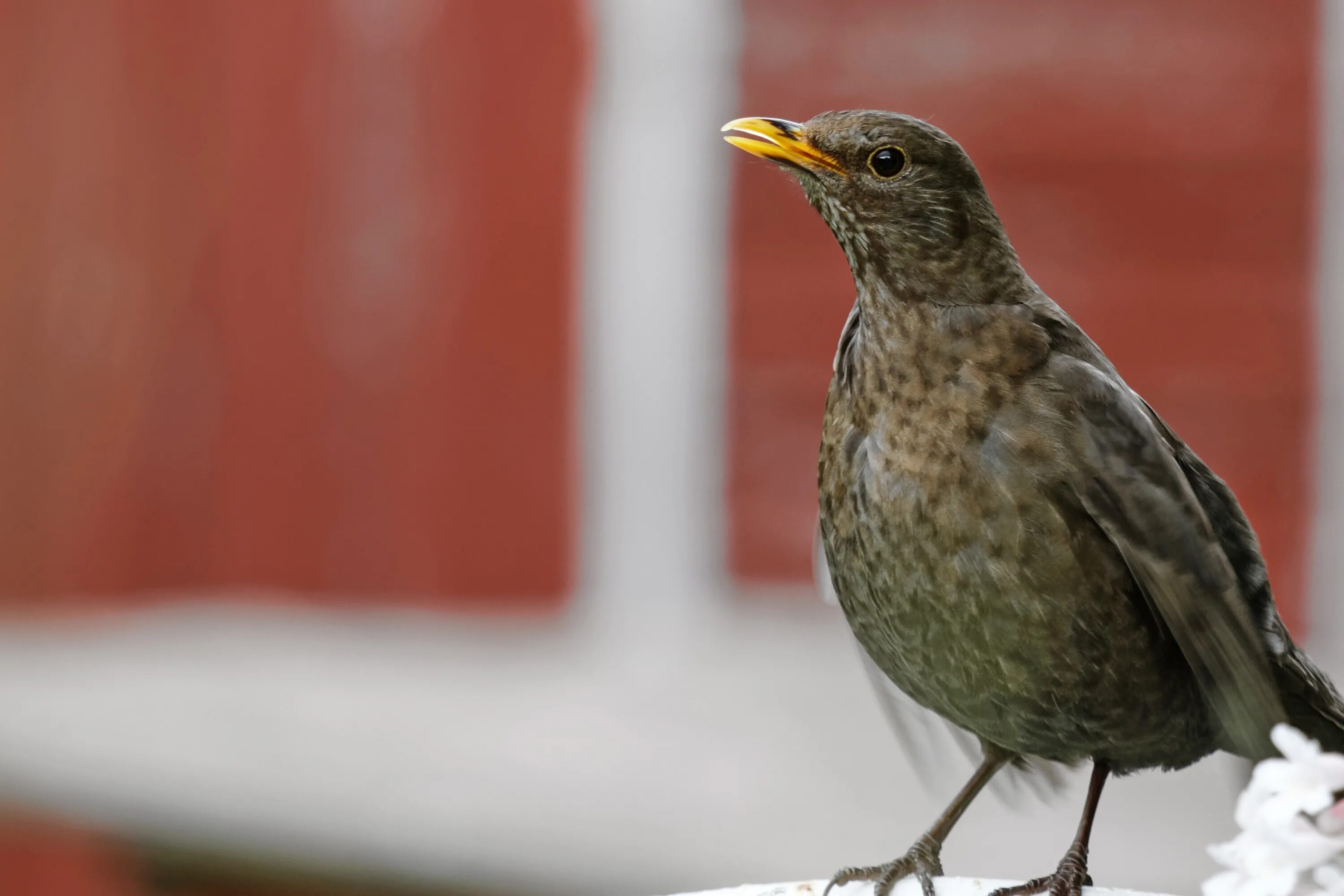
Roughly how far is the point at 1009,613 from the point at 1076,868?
0.31m

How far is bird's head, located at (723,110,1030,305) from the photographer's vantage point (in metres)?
1.55

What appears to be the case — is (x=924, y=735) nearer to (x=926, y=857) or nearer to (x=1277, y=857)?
(x=926, y=857)

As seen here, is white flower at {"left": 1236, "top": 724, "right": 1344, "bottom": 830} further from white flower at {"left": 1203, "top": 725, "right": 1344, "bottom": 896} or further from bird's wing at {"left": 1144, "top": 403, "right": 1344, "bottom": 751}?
bird's wing at {"left": 1144, "top": 403, "right": 1344, "bottom": 751}

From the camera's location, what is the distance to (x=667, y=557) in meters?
4.33

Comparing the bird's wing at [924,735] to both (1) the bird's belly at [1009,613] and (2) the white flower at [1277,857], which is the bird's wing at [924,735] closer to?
(1) the bird's belly at [1009,613]

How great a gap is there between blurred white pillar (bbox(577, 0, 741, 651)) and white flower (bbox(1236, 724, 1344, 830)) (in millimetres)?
3266

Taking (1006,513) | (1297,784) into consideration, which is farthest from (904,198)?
(1297,784)

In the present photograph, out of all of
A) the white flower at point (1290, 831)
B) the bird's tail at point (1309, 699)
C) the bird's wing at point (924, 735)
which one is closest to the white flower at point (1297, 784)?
the white flower at point (1290, 831)

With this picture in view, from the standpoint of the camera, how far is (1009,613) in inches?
58.2

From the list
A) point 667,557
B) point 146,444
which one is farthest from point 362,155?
point 667,557

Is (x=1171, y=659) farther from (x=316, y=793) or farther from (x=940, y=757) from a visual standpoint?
(x=316, y=793)

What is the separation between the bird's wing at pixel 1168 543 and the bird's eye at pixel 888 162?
239 mm

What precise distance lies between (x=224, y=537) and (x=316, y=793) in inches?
36.5

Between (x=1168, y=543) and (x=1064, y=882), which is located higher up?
(x=1168, y=543)
